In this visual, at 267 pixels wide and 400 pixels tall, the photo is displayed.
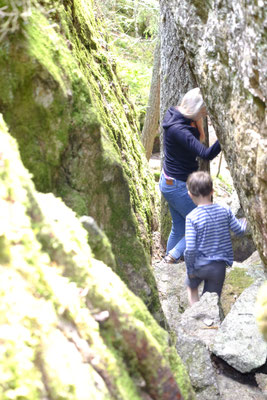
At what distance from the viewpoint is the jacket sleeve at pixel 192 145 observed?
18.1 ft

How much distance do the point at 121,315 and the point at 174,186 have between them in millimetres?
4267

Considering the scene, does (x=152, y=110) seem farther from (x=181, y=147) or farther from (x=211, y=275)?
(x=211, y=275)

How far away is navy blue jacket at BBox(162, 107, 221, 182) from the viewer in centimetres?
573

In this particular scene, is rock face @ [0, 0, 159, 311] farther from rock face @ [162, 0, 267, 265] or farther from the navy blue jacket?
the navy blue jacket

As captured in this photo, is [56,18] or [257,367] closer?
[56,18]

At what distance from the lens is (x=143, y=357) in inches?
88.6

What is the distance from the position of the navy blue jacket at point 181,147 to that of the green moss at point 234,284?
1764mm

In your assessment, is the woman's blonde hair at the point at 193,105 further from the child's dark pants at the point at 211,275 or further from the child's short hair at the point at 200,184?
the child's dark pants at the point at 211,275

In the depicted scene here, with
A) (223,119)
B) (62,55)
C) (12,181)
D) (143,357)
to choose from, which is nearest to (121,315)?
(143,357)

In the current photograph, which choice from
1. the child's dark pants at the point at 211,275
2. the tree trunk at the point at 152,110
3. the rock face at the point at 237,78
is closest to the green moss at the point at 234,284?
the child's dark pants at the point at 211,275

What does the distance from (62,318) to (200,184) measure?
12.5 feet

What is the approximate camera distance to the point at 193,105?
5879mm

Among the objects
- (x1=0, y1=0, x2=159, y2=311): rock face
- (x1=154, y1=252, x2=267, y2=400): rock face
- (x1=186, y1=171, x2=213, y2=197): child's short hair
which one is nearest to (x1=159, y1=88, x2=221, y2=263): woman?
(x1=186, y1=171, x2=213, y2=197): child's short hair

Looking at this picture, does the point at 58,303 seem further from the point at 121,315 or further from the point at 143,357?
the point at 143,357
